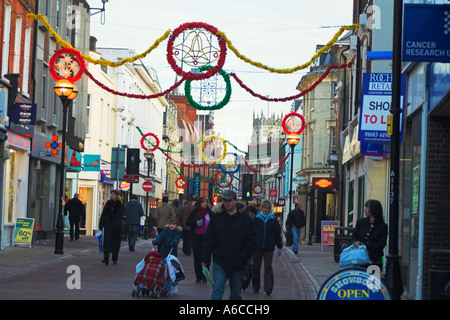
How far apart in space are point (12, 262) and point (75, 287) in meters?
6.19

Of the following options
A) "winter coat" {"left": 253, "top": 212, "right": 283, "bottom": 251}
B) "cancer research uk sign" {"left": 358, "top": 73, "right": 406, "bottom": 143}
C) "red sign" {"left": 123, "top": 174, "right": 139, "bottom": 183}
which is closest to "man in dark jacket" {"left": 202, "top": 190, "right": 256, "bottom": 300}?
"winter coat" {"left": 253, "top": 212, "right": 283, "bottom": 251}

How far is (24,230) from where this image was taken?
1133 inches

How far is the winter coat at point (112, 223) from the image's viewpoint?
75.7 feet

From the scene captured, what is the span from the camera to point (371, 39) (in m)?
29.2

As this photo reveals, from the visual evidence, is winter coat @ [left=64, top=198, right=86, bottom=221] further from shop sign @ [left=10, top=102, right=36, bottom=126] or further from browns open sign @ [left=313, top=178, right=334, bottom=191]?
browns open sign @ [left=313, top=178, right=334, bottom=191]

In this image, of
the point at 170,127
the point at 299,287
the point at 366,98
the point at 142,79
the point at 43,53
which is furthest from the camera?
the point at 170,127

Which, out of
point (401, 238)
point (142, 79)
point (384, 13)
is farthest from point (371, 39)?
point (142, 79)

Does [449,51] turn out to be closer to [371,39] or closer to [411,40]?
[411,40]

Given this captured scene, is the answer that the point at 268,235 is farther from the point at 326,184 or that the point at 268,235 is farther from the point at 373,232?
the point at 326,184

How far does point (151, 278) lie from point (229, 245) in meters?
3.60

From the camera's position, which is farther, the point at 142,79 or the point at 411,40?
the point at 142,79

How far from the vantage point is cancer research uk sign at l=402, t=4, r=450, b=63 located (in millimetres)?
12375

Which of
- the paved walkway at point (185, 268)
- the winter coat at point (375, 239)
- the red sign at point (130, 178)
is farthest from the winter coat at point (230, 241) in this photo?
the red sign at point (130, 178)

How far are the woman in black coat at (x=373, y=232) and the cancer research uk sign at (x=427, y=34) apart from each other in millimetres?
2668
